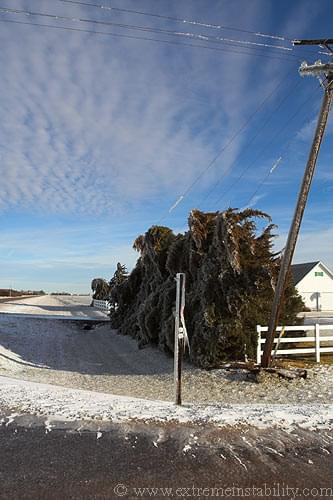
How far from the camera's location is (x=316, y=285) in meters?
42.8

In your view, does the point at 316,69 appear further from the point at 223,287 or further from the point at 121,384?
the point at 121,384

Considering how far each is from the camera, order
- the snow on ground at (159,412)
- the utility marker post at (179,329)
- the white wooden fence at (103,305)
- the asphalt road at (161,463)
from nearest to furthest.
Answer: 1. the asphalt road at (161,463)
2. the snow on ground at (159,412)
3. the utility marker post at (179,329)
4. the white wooden fence at (103,305)

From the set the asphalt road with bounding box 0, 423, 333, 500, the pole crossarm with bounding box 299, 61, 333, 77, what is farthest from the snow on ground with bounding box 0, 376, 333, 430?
the pole crossarm with bounding box 299, 61, 333, 77

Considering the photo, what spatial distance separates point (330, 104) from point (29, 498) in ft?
32.5

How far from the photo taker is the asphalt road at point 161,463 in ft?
12.8

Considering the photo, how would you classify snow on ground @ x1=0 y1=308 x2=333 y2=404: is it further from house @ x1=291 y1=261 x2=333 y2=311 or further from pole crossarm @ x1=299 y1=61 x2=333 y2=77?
house @ x1=291 y1=261 x2=333 y2=311

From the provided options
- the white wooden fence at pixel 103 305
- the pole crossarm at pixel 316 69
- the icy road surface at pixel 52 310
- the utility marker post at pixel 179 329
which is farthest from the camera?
the white wooden fence at pixel 103 305

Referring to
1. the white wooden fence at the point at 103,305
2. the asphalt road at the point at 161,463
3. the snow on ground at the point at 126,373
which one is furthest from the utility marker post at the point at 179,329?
the white wooden fence at the point at 103,305

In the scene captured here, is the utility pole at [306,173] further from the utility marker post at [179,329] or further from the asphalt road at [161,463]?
the asphalt road at [161,463]

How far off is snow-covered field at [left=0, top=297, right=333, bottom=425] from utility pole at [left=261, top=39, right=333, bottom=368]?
1.54 metres

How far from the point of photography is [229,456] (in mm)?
4680

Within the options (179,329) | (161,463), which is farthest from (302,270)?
(161,463)

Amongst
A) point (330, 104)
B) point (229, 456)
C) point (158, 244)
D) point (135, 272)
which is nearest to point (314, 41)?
point (330, 104)

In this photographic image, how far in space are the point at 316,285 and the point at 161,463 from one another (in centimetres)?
4100
